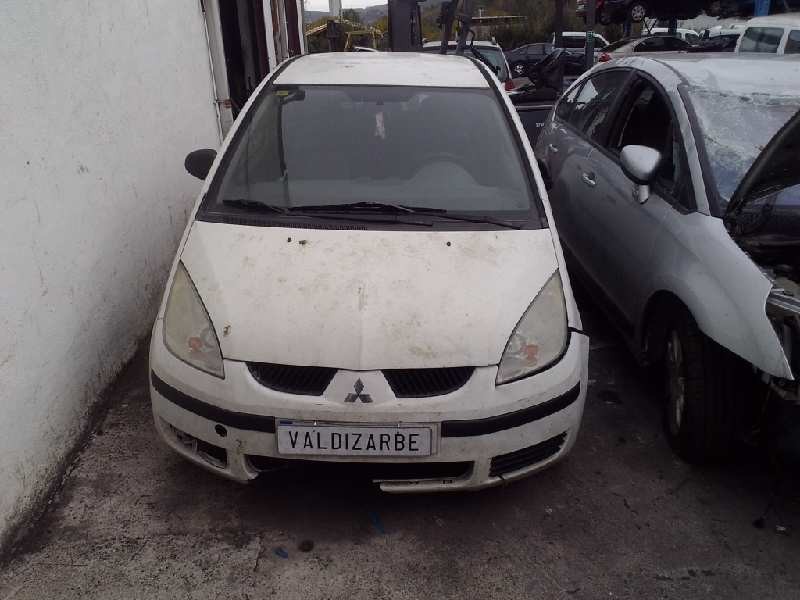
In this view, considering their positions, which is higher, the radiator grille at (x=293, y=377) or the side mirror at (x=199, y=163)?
the side mirror at (x=199, y=163)

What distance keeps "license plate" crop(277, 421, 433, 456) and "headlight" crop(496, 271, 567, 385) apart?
0.35 m

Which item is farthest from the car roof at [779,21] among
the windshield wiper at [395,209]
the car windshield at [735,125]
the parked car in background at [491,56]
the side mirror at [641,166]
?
the windshield wiper at [395,209]

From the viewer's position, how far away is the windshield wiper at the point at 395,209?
3.01 meters

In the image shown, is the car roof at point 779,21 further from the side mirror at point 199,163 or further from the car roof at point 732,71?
the side mirror at point 199,163

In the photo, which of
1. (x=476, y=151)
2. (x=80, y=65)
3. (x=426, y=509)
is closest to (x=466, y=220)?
(x=476, y=151)

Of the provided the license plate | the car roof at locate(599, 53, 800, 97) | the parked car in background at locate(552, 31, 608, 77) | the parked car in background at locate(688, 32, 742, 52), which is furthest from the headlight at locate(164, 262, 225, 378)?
the parked car in background at locate(552, 31, 608, 77)

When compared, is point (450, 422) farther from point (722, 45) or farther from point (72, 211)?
point (722, 45)

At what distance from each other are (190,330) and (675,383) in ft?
6.84

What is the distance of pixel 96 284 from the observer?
341cm

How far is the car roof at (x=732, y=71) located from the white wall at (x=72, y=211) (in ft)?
9.80

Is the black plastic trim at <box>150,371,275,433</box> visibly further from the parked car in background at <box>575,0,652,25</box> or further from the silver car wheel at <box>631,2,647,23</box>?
the silver car wheel at <box>631,2,647,23</box>

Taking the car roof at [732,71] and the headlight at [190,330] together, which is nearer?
the headlight at [190,330]

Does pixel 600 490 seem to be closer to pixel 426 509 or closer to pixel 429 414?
pixel 426 509

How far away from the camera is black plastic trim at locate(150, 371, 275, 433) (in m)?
2.42
